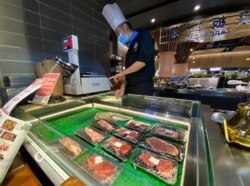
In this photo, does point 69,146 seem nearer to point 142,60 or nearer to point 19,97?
point 19,97

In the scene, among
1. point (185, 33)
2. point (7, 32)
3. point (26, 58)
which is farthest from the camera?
point (185, 33)

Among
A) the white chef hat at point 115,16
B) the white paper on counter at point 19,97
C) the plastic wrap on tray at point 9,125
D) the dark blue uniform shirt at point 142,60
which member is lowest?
the plastic wrap on tray at point 9,125

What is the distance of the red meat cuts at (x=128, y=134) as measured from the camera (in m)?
0.81

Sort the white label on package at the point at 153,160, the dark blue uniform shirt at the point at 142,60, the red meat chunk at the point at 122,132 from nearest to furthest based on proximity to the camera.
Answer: the white label on package at the point at 153,160
the red meat chunk at the point at 122,132
the dark blue uniform shirt at the point at 142,60

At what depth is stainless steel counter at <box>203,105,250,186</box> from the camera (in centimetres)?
41

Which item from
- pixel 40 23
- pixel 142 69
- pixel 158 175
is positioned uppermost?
pixel 40 23

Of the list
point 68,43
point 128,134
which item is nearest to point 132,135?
point 128,134

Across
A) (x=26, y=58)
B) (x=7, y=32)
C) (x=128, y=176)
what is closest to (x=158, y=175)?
(x=128, y=176)

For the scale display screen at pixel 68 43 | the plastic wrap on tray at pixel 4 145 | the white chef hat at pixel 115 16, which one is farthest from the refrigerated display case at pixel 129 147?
the white chef hat at pixel 115 16

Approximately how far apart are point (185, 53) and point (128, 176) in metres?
13.2

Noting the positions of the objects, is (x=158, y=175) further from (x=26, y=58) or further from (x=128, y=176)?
(x=26, y=58)

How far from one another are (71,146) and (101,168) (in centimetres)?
18

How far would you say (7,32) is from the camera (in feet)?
5.39

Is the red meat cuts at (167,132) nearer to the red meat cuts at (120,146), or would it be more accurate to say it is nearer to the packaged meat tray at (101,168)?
the red meat cuts at (120,146)
